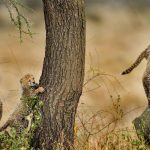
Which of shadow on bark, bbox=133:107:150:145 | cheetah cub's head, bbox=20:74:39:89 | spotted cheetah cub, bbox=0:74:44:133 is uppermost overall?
cheetah cub's head, bbox=20:74:39:89

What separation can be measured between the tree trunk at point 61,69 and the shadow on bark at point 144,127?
1.08 m

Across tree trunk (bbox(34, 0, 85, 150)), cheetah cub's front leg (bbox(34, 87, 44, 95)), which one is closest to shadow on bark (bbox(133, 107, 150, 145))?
tree trunk (bbox(34, 0, 85, 150))

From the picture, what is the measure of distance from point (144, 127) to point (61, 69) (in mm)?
1635

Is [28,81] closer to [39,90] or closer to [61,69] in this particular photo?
[39,90]

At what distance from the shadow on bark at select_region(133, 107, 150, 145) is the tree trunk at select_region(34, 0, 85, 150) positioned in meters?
1.08

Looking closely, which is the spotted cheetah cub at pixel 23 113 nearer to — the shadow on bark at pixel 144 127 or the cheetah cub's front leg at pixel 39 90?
the cheetah cub's front leg at pixel 39 90

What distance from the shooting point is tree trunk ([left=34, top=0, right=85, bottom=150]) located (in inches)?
352

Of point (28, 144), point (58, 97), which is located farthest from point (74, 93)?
point (28, 144)

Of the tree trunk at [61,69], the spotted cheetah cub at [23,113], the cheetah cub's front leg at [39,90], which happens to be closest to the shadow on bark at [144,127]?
the tree trunk at [61,69]

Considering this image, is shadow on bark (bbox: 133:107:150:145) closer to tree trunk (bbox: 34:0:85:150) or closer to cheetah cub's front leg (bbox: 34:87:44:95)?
tree trunk (bbox: 34:0:85:150)

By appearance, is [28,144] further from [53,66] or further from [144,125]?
[144,125]

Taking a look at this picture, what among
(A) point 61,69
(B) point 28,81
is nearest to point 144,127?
(A) point 61,69

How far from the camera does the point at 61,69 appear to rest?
29.4ft

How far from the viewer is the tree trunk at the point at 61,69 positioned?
29.3 feet
